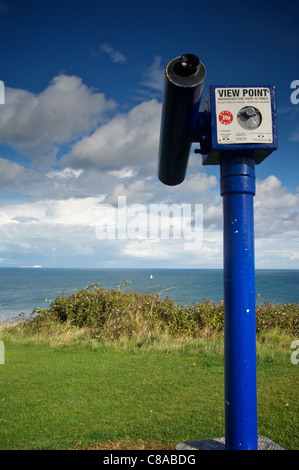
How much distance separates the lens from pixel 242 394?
8.32 feet

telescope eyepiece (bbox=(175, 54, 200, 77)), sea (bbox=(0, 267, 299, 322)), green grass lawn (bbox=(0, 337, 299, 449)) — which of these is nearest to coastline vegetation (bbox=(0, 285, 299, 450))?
green grass lawn (bbox=(0, 337, 299, 449))

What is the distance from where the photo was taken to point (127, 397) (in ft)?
16.3

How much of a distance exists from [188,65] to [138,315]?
778 centimetres

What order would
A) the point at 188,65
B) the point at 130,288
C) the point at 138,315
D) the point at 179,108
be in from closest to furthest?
the point at 188,65
the point at 179,108
the point at 138,315
the point at 130,288

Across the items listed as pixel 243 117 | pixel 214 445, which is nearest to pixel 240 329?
pixel 214 445

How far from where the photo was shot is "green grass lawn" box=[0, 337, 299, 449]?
12.4 ft

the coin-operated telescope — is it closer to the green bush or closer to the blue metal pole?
the blue metal pole

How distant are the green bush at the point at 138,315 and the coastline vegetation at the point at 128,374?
29 millimetres

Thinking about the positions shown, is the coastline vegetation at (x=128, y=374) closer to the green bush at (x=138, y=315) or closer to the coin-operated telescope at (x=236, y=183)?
the green bush at (x=138, y=315)

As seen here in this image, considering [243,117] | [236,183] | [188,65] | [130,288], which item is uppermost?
[188,65]

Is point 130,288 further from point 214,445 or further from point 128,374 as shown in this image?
point 214,445

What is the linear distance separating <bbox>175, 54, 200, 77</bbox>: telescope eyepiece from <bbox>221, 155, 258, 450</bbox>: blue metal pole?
2.97 feet
